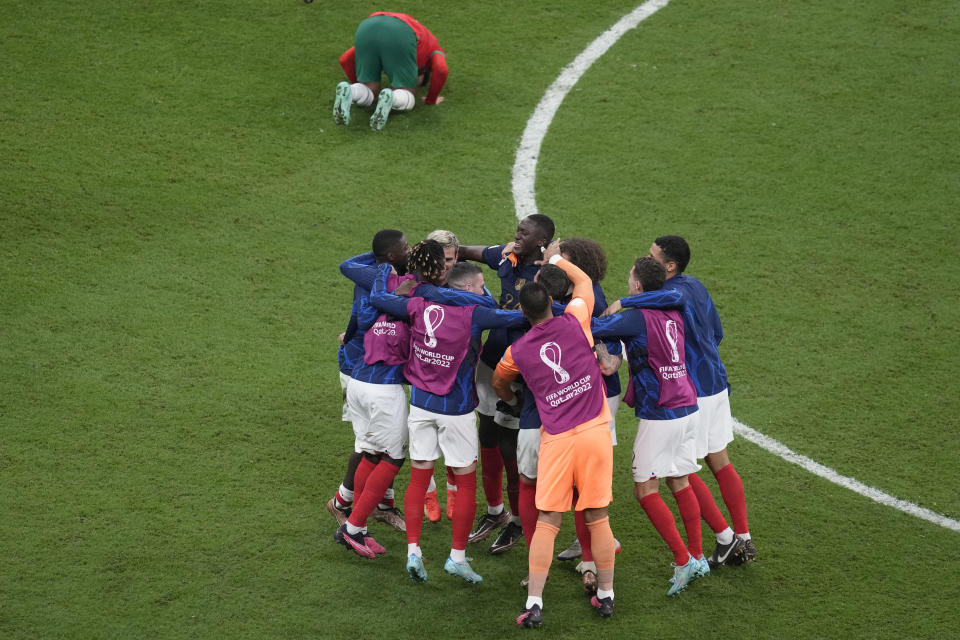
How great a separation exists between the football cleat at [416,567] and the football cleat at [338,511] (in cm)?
68

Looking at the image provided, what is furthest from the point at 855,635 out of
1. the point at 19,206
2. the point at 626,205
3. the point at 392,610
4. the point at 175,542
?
the point at 19,206

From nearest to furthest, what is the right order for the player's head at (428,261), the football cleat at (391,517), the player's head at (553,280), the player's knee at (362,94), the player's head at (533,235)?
1. the player's head at (553,280)
2. the player's head at (428,261)
3. the player's head at (533,235)
4. the football cleat at (391,517)
5. the player's knee at (362,94)

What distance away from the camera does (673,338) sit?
5738mm

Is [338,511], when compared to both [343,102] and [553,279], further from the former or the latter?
[343,102]

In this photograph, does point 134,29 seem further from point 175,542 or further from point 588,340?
point 588,340

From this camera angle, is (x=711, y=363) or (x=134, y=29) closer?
(x=711, y=363)

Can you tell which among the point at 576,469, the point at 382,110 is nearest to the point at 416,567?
the point at 576,469

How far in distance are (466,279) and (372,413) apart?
0.95 metres

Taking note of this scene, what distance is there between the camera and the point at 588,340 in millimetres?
5582

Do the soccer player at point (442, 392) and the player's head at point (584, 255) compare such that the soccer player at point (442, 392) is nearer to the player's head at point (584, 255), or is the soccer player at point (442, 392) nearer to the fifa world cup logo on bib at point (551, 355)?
the fifa world cup logo on bib at point (551, 355)

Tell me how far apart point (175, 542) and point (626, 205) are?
5.28 metres

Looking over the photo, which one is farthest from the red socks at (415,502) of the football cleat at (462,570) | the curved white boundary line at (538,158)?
the curved white boundary line at (538,158)

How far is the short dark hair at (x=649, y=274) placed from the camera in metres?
5.80

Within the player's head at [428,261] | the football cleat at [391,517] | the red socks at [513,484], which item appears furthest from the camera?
the football cleat at [391,517]
